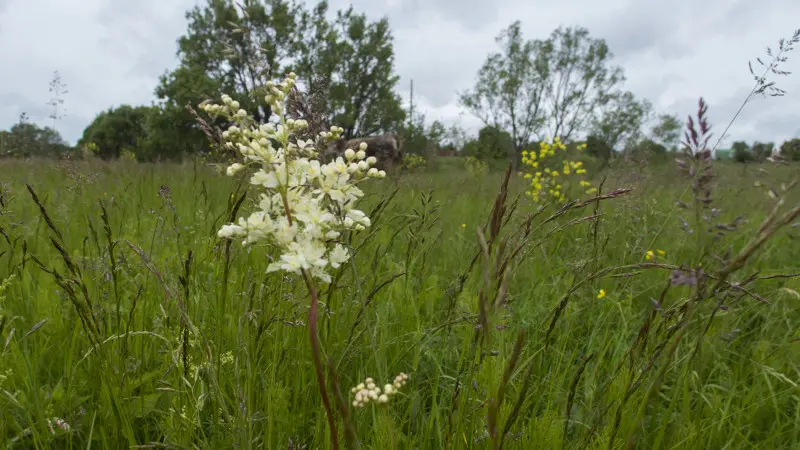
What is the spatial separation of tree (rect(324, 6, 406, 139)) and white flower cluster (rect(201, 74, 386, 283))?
29.9 metres

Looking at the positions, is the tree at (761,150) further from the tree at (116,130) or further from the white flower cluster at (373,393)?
the tree at (116,130)

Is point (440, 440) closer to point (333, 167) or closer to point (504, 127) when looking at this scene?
point (333, 167)

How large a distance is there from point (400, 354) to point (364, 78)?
32924 mm

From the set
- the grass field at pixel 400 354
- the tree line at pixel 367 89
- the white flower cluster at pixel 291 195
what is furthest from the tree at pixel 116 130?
the white flower cluster at pixel 291 195

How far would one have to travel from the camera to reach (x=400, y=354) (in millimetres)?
1883

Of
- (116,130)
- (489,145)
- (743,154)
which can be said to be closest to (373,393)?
(743,154)

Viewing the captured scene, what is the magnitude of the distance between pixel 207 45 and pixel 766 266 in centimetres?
3410

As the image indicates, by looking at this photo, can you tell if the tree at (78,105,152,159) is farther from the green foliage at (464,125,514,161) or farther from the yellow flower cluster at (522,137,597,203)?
the yellow flower cluster at (522,137,597,203)

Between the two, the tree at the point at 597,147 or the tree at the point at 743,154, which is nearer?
the tree at the point at 743,154

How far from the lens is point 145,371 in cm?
181

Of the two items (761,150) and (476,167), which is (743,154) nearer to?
(761,150)

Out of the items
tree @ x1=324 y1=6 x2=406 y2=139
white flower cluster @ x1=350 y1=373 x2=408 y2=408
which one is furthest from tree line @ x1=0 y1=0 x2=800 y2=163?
white flower cluster @ x1=350 y1=373 x2=408 y2=408

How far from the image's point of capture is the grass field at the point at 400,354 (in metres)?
1.11

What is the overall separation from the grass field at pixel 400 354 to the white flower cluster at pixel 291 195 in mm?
213
